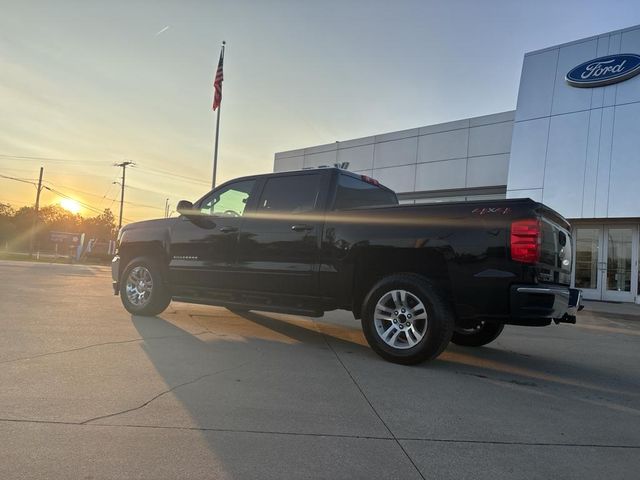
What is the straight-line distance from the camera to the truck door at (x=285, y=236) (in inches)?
234

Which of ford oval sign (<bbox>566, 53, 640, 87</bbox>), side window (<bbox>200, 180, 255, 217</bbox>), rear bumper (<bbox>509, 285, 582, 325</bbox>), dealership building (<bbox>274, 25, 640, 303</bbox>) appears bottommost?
rear bumper (<bbox>509, 285, 582, 325</bbox>)

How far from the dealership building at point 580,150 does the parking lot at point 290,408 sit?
37.7 feet

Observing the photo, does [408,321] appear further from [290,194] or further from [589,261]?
[589,261]

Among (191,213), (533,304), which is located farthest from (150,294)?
(533,304)

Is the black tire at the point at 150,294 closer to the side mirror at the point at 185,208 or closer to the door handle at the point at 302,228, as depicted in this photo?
the side mirror at the point at 185,208

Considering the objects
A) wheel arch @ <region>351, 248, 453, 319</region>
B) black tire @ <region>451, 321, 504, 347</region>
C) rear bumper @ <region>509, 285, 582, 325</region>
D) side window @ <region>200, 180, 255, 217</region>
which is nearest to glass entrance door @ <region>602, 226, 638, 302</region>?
black tire @ <region>451, 321, 504, 347</region>

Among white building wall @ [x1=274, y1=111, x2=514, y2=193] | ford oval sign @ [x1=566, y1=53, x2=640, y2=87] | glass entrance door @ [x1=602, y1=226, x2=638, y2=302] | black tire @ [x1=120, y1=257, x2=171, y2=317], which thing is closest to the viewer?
black tire @ [x1=120, y1=257, x2=171, y2=317]

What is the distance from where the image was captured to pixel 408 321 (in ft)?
17.2

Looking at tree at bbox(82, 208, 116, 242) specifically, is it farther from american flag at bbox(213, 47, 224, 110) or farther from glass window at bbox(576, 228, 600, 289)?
glass window at bbox(576, 228, 600, 289)

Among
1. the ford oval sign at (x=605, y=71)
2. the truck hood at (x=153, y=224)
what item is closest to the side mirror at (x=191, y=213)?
the truck hood at (x=153, y=224)

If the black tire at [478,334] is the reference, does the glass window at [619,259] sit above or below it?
above

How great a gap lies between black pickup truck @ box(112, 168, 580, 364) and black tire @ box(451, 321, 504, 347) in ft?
0.06

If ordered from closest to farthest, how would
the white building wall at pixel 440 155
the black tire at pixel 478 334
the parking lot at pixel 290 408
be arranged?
the parking lot at pixel 290 408
the black tire at pixel 478 334
the white building wall at pixel 440 155

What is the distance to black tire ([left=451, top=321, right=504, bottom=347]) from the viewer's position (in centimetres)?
648
